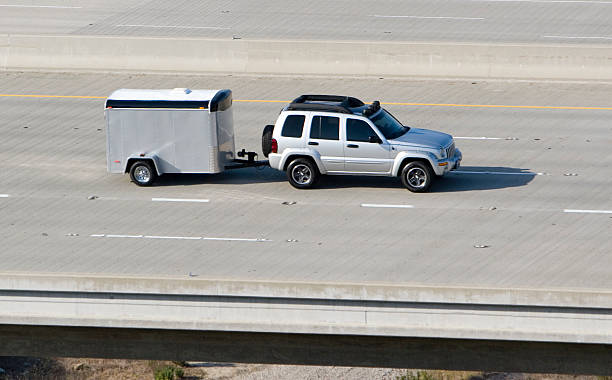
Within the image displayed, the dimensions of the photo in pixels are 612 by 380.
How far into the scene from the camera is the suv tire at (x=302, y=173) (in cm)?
2266

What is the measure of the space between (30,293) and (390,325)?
19.0ft

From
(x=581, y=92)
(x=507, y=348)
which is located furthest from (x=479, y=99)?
(x=507, y=348)

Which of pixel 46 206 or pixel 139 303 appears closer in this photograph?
pixel 139 303

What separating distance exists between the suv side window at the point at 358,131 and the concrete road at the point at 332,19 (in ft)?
44.8

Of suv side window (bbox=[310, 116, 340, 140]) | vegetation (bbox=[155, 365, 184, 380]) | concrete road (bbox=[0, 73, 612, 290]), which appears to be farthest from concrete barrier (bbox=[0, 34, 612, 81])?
vegetation (bbox=[155, 365, 184, 380])

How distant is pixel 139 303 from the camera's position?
1658 cm

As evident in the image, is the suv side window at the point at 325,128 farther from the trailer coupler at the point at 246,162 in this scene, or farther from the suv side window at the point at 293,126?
the trailer coupler at the point at 246,162

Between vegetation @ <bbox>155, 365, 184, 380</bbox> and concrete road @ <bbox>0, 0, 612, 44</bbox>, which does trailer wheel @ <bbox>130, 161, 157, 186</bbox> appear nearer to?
→ vegetation @ <bbox>155, 365, 184, 380</bbox>

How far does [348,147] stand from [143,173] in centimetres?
458

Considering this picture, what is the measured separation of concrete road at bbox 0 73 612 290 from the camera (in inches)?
710

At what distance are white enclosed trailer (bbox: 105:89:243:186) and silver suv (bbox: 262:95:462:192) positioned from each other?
1.25m

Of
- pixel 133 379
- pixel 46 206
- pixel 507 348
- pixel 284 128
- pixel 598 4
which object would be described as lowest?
pixel 133 379

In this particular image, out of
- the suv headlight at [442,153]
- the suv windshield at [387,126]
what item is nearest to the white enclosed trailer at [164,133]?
the suv windshield at [387,126]

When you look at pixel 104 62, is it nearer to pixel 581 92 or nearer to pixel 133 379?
pixel 133 379
